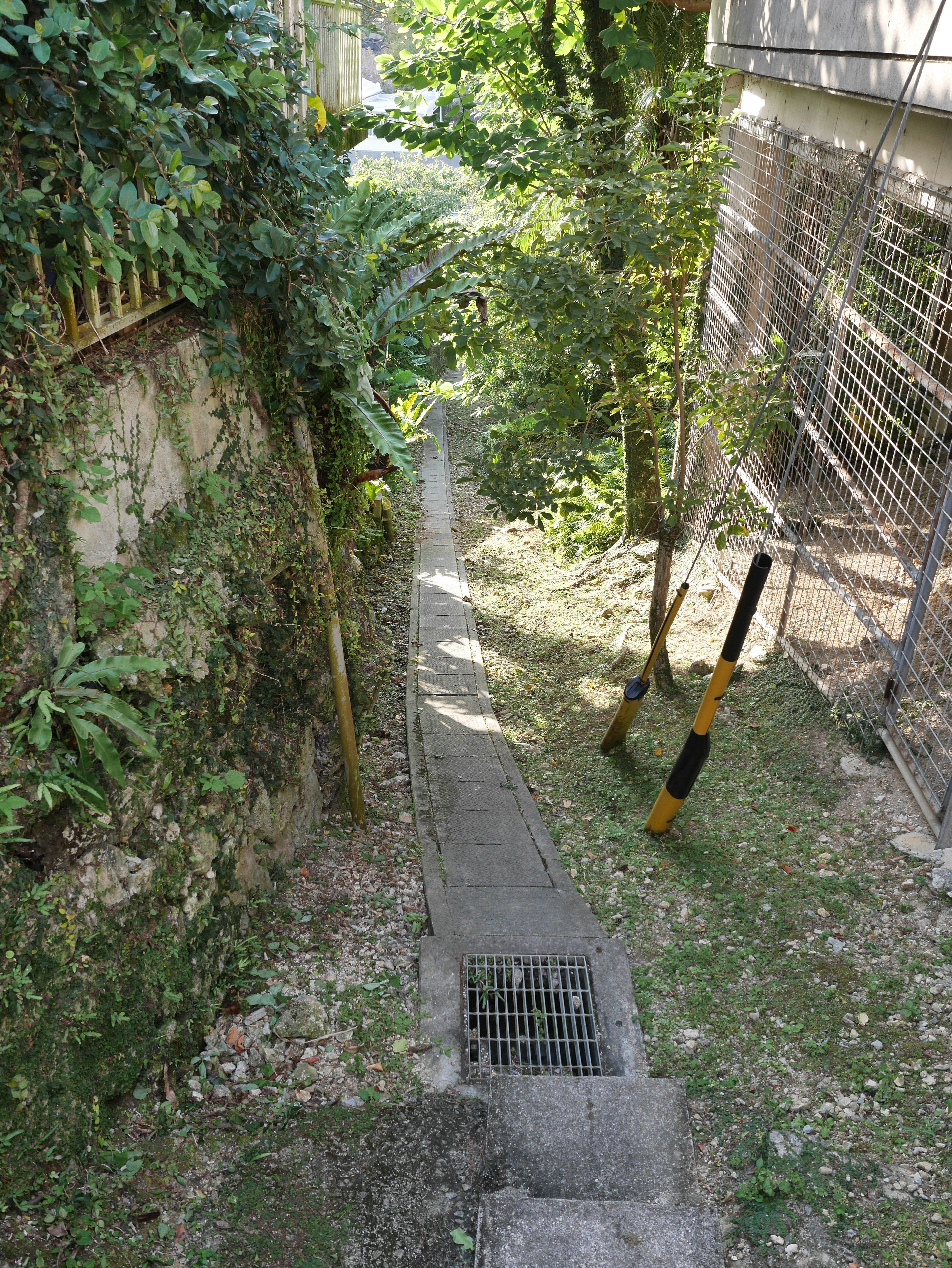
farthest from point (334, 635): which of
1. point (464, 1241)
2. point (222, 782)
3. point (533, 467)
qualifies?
point (464, 1241)

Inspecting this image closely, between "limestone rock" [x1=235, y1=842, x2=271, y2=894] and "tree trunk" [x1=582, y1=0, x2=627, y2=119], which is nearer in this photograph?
"limestone rock" [x1=235, y1=842, x2=271, y2=894]

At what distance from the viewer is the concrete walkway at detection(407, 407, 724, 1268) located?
9.85 ft

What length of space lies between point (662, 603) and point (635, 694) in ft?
4.40

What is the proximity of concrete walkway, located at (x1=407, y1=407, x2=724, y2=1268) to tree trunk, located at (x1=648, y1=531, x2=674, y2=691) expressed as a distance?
145 centimetres

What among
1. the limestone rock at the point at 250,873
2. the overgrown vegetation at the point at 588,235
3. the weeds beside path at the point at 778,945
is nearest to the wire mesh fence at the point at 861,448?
the weeds beside path at the point at 778,945

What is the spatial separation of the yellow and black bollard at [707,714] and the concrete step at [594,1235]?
8.32 feet

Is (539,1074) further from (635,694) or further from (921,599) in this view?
(921,599)

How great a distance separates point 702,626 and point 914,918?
4.16m

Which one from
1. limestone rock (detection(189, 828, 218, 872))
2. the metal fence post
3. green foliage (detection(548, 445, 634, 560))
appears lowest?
green foliage (detection(548, 445, 634, 560))

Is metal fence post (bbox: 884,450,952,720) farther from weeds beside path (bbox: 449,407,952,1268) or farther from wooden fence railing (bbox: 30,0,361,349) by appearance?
wooden fence railing (bbox: 30,0,361,349)

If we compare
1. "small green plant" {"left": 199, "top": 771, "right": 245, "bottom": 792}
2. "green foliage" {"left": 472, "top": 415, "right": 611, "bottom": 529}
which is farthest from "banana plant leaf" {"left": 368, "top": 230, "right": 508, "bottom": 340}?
"small green plant" {"left": 199, "top": 771, "right": 245, "bottom": 792}

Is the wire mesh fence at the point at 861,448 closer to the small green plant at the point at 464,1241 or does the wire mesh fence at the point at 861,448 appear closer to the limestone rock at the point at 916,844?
the limestone rock at the point at 916,844

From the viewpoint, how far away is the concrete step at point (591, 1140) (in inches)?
132

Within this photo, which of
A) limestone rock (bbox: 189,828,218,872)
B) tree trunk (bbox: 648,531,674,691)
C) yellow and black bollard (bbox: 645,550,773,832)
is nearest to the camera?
limestone rock (bbox: 189,828,218,872)
